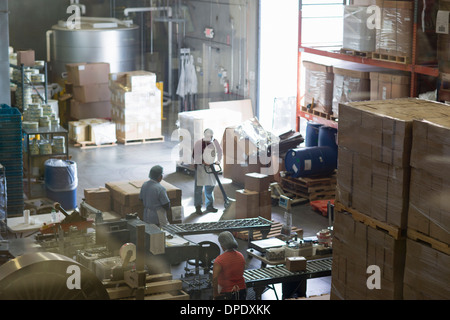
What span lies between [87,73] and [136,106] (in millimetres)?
2258

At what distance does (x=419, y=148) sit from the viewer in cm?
549

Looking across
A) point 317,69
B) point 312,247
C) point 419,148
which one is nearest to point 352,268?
point 419,148

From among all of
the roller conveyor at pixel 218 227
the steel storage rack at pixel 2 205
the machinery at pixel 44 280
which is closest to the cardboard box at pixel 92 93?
the steel storage rack at pixel 2 205

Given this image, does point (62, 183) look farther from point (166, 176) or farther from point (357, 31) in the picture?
point (357, 31)

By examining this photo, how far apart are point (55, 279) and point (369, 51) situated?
9759mm

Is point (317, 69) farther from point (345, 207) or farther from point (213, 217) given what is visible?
point (345, 207)

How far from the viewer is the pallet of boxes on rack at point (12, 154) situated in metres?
12.5

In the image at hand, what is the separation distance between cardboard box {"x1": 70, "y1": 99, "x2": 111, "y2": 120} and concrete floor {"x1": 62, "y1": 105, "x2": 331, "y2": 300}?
5.69 ft

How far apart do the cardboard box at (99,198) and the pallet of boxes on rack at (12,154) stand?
1.36m

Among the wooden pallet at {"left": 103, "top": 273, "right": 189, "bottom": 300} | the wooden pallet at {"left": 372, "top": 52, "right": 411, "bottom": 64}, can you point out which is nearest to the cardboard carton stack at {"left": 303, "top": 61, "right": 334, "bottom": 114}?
the wooden pallet at {"left": 372, "top": 52, "right": 411, "bottom": 64}

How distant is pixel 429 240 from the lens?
5496 millimetres

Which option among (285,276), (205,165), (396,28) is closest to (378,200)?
(285,276)

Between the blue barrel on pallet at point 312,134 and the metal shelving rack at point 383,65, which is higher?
the metal shelving rack at point 383,65

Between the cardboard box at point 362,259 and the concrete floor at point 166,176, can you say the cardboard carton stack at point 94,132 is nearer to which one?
the concrete floor at point 166,176
